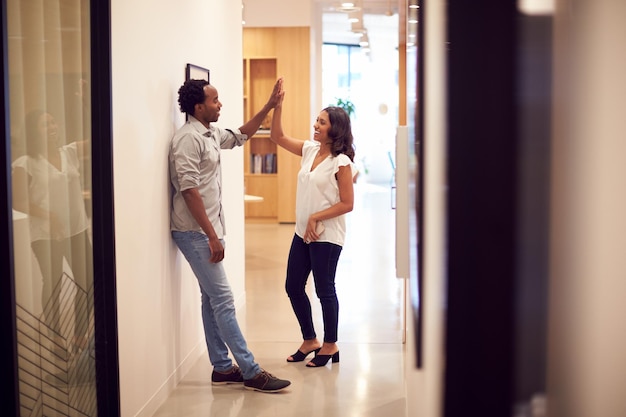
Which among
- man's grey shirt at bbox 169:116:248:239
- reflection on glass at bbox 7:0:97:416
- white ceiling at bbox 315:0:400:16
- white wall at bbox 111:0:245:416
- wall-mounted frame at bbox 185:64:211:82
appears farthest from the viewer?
white ceiling at bbox 315:0:400:16

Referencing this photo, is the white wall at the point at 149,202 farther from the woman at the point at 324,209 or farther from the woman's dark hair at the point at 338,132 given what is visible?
the woman's dark hair at the point at 338,132

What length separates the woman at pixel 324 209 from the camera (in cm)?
454

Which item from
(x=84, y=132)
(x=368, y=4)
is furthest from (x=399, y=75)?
(x=368, y=4)

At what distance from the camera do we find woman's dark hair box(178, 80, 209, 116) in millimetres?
4078

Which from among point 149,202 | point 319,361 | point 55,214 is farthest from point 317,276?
point 55,214

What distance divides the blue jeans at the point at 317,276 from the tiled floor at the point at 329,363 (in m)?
0.33

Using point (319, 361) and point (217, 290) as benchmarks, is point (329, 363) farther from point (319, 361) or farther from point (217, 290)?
point (217, 290)

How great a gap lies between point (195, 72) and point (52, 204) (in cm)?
199

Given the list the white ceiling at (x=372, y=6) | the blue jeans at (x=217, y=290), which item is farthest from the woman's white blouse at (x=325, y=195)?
the white ceiling at (x=372, y=6)

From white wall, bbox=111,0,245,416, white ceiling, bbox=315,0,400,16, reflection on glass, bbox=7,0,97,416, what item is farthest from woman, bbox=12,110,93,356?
white ceiling, bbox=315,0,400,16

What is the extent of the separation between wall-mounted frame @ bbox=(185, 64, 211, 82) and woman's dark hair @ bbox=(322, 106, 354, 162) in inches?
33.5

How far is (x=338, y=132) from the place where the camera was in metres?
4.60

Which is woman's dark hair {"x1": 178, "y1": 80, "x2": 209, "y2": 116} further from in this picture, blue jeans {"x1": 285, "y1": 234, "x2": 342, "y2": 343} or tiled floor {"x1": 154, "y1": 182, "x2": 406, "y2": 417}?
tiled floor {"x1": 154, "y1": 182, "x2": 406, "y2": 417}

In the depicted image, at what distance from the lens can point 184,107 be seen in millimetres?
4109
